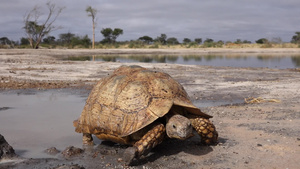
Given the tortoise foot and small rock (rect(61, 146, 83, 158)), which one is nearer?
the tortoise foot

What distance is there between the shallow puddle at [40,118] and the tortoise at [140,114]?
682 mm

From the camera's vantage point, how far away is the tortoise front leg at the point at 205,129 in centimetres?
501

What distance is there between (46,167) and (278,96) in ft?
25.2

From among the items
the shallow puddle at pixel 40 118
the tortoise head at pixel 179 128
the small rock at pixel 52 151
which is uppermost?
the tortoise head at pixel 179 128

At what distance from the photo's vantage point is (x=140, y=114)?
4.69m

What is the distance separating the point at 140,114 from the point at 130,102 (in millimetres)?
314

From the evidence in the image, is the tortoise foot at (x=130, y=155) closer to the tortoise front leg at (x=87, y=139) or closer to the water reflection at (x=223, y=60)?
the tortoise front leg at (x=87, y=139)

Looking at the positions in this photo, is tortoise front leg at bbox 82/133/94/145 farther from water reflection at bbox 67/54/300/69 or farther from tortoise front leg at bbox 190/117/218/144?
water reflection at bbox 67/54/300/69

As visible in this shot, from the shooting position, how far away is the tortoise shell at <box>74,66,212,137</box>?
15.4ft

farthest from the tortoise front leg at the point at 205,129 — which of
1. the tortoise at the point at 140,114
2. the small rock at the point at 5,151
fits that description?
the small rock at the point at 5,151

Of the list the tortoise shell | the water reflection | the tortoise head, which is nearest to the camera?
the tortoise head

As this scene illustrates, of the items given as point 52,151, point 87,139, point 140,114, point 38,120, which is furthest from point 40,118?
point 140,114

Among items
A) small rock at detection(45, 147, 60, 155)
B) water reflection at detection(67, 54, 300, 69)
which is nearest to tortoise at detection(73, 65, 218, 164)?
small rock at detection(45, 147, 60, 155)

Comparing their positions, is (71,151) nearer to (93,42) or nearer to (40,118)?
(40,118)
